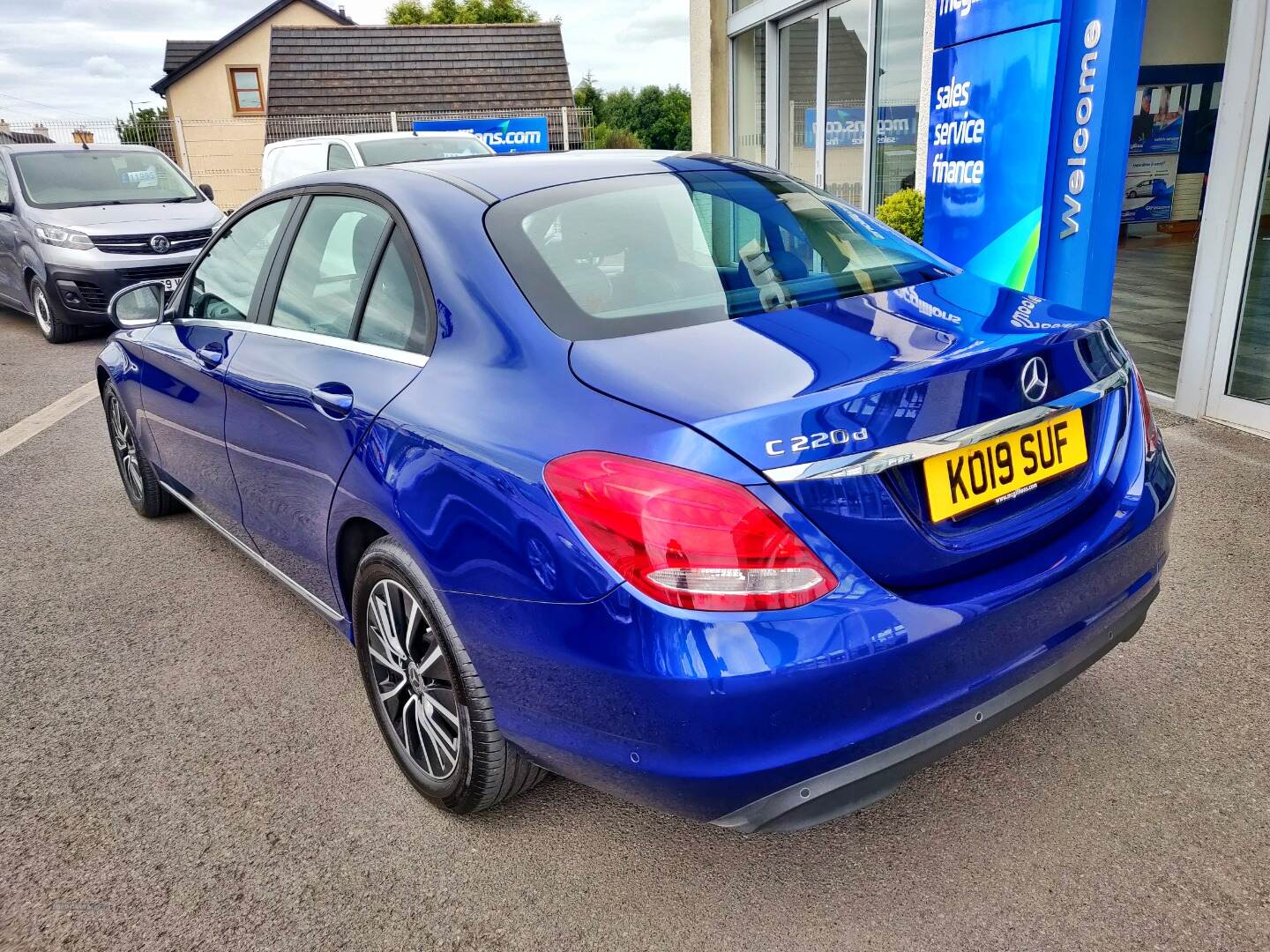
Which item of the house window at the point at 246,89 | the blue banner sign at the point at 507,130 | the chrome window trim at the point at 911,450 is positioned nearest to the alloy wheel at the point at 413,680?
the chrome window trim at the point at 911,450

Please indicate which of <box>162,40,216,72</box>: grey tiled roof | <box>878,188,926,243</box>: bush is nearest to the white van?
<box>878,188,926,243</box>: bush

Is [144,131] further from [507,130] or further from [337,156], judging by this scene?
[337,156]

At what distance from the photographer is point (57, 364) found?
9102 mm

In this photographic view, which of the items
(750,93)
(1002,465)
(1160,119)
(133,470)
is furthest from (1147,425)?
(1160,119)

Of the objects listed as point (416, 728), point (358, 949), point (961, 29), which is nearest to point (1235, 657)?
point (416, 728)

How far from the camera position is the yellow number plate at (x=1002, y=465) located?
6.22 ft

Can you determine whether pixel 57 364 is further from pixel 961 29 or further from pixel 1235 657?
pixel 1235 657

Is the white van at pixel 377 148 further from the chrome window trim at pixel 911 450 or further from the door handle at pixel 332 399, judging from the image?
the chrome window trim at pixel 911 450

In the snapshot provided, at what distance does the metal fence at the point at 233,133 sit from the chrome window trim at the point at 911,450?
2524 cm

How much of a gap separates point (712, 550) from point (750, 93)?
12.0 meters

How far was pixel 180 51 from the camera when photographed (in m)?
45.8

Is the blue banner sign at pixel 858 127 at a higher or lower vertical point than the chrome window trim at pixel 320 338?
higher

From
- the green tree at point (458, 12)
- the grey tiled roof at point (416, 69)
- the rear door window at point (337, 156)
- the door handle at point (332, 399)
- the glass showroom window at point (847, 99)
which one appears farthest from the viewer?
the green tree at point (458, 12)

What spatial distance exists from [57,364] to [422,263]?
26.8 ft
